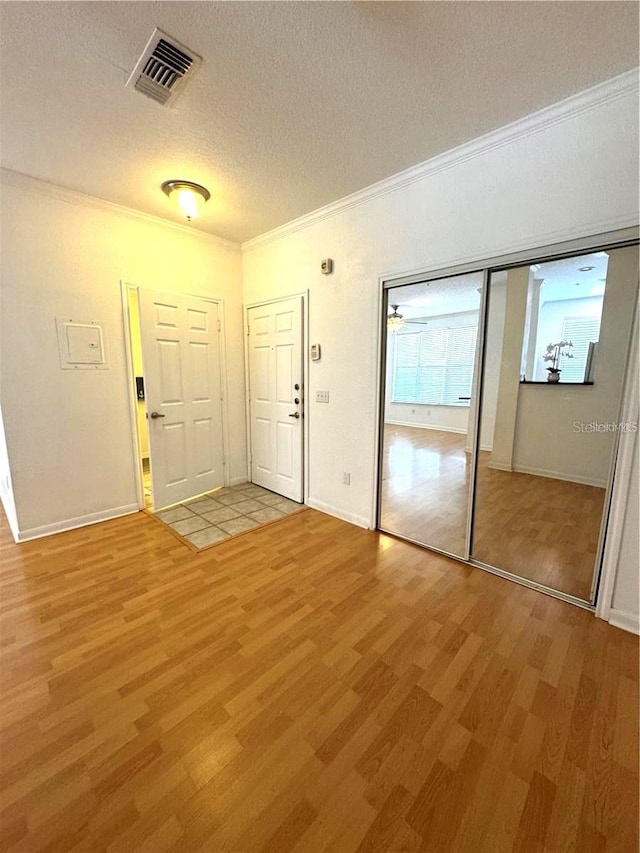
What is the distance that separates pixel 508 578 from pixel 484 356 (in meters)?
1.50

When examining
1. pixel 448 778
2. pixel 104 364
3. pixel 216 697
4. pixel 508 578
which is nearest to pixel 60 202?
pixel 104 364

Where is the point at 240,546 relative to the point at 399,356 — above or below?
below

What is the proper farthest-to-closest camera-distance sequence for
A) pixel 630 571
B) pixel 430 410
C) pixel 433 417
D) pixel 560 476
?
1. pixel 433 417
2. pixel 430 410
3. pixel 560 476
4. pixel 630 571

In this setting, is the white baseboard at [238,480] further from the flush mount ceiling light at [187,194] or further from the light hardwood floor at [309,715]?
the flush mount ceiling light at [187,194]

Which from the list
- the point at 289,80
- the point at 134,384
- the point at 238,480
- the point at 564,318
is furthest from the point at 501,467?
the point at 134,384

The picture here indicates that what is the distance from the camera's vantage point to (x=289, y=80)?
1628 mm

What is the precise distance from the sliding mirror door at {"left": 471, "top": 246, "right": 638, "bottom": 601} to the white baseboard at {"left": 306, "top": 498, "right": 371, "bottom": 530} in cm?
88

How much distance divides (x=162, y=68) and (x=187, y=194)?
1.00 metres

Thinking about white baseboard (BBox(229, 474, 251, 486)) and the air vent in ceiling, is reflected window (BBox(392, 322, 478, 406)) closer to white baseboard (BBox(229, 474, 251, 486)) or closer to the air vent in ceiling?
white baseboard (BBox(229, 474, 251, 486))

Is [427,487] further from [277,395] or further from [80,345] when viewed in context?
[80,345]

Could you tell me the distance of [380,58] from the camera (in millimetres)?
1522

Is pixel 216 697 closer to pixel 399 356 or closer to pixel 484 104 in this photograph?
pixel 484 104

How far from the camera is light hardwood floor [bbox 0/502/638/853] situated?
1.03 m

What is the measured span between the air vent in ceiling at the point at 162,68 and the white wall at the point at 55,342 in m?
1.51
